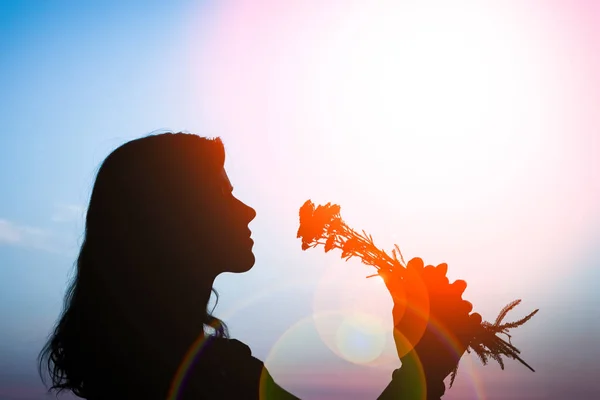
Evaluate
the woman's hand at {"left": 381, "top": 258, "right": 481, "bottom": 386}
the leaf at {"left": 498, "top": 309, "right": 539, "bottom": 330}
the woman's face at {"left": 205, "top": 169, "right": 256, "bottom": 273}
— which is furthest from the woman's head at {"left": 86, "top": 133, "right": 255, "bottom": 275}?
the leaf at {"left": 498, "top": 309, "right": 539, "bottom": 330}

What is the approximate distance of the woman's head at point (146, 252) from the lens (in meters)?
3.99

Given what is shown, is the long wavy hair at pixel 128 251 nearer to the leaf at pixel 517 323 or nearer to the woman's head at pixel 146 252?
the woman's head at pixel 146 252

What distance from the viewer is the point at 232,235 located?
4309 millimetres

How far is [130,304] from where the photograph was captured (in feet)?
13.1

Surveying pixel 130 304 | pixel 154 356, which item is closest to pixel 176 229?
pixel 130 304

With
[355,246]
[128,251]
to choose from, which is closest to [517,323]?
[355,246]

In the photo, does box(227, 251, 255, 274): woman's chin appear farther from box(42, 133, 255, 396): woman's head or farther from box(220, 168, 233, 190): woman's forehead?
box(220, 168, 233, 190): woman's forehead

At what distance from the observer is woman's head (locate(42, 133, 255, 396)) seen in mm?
3988

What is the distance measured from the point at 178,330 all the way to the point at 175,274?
0.40m

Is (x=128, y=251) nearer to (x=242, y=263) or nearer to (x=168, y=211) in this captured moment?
(x=168, y=211)

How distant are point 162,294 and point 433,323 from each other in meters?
2.14

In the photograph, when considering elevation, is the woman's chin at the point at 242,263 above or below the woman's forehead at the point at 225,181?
below

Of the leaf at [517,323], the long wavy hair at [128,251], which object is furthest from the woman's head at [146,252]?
the leaf at [517,323]

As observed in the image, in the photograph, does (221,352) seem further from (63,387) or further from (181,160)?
(181,160)
